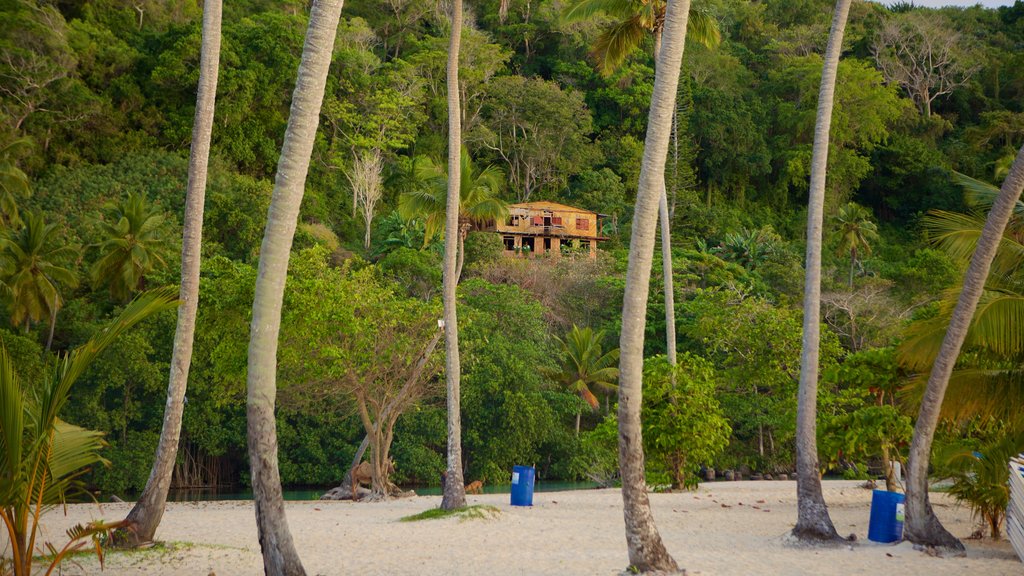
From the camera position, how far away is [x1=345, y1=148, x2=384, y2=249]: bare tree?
47.2m

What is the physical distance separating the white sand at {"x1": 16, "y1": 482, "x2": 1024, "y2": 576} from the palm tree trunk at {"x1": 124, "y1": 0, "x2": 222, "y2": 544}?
0.67 metres

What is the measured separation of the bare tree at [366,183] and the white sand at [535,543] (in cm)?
2936

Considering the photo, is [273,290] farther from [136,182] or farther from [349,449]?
[136,182]

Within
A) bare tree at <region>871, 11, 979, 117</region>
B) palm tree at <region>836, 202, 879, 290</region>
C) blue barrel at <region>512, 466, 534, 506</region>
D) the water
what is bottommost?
the water

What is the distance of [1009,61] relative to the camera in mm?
62812

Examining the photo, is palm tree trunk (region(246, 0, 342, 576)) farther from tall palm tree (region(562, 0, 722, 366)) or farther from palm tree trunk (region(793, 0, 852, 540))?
tall palm tree (region(562, 0, 722, 366))

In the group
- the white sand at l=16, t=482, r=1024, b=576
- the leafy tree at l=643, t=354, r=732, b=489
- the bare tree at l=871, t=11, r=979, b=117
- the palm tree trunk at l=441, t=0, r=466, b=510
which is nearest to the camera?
the white sand at l=16, t=482, r=1024, b=576

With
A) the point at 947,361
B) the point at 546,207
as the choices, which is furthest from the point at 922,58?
the point at 947,361

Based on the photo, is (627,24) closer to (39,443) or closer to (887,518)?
(887,518)

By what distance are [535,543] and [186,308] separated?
5.63 metres

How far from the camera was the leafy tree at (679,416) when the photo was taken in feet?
62.1

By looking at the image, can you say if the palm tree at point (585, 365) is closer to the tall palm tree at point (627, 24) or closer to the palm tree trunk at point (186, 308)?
the tall palm tree at point (627, 24)

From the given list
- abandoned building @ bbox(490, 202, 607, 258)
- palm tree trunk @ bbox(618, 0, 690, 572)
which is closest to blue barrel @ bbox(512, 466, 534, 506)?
palm tree trunk @ bbox(618, 0, 690, 572)

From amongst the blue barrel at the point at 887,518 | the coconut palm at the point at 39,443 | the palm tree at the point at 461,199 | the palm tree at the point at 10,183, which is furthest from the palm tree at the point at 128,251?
the coconut palm at the point at 39,443
